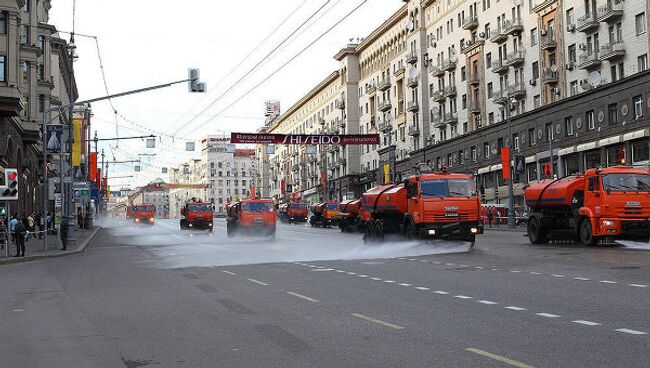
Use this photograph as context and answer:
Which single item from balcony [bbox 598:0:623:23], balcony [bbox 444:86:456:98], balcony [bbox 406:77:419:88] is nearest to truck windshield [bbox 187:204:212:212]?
balcony [bbox 444:86:456:98]

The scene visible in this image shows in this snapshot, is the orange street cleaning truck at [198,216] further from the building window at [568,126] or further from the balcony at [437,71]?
the balcony at [437,71]

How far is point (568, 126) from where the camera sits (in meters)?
52.6

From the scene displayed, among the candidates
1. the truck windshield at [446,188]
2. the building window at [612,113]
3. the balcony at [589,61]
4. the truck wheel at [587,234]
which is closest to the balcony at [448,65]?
→ the balcony at [589,61]

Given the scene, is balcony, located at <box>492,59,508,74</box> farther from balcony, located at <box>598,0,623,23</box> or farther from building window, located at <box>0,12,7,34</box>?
building window, located at <box>0,12,7,34</box>

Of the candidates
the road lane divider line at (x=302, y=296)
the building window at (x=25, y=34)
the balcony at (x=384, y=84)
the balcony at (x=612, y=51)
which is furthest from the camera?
the balcony at (x=384, y=84)

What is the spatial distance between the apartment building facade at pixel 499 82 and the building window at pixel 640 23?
3.9 inches

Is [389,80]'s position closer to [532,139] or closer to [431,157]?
[431,157]

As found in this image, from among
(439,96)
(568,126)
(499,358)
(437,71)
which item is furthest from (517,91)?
(499,358)

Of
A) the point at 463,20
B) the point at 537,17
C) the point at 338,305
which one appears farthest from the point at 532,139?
the point at 338,305

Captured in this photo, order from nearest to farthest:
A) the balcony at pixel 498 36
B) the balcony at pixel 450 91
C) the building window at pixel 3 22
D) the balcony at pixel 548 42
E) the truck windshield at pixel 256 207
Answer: the building window at pixel 3 22 < the truck windshield at pixel 256 207 < the balcony at pixel 548 42 < the balcony at pixel 498 36 < the balcony at pixel 450 91

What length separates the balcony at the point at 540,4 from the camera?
183 ft

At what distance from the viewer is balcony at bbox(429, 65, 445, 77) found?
7621 cm

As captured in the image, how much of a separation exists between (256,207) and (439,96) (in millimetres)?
36222

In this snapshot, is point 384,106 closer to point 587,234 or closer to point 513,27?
point 513,27
